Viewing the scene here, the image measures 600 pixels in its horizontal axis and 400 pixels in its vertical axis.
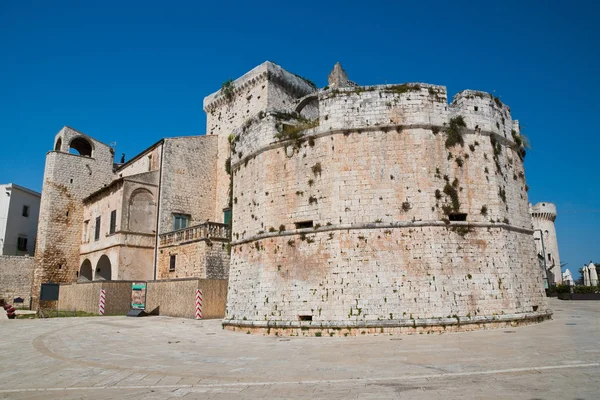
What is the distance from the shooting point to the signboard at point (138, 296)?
22047 mm

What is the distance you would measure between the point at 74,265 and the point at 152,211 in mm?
10412

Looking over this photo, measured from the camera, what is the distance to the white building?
40.2 m

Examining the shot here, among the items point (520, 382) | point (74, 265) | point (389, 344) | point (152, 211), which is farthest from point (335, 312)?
point (74, 265)

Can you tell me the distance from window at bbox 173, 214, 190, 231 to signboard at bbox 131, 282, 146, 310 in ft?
18.6

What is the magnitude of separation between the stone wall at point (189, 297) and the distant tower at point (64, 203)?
14.2 meters

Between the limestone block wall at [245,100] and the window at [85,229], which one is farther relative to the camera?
the window at [85,229]

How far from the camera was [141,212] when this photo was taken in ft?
88.6

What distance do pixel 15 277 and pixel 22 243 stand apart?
7.31 m

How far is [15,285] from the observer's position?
35.6 meters

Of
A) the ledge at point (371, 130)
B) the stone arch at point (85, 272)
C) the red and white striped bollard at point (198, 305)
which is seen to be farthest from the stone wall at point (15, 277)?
the ledge at point (371, 130)

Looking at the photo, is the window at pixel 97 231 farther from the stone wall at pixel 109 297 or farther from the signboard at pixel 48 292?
the signboard at pixel 48 292

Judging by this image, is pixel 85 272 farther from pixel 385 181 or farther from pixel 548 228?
pixel 548 228

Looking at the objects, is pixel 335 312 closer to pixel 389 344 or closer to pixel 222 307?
pixel 389 344

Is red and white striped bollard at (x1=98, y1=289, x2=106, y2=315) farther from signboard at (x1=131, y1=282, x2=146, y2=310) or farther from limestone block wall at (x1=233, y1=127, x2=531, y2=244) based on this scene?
limestone block wall at (x1=233, y1=127, x2=531, y2=244)
